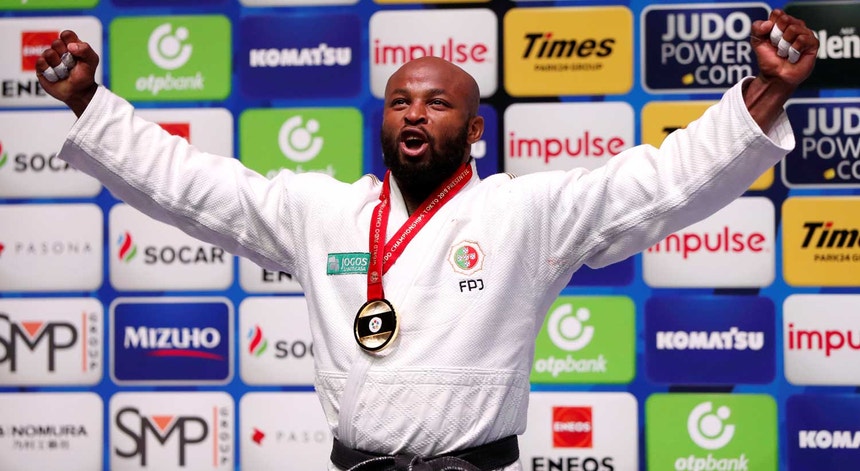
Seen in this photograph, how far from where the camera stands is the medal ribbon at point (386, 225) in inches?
69.6

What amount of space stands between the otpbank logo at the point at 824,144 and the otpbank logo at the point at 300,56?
1.34 m

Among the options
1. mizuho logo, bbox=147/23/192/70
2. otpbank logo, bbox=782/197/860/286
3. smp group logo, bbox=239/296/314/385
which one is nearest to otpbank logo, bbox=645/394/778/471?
otpbank logo, bbox=782/197/860/286

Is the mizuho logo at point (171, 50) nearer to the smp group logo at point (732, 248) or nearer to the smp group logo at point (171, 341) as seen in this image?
the smp group logo at point (171, 341)

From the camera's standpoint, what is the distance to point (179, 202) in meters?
1.88

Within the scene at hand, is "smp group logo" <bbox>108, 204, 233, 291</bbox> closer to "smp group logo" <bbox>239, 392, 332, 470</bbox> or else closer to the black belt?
Result: "smp group logo" <bbox>239, 392, 332, 470</bbox>

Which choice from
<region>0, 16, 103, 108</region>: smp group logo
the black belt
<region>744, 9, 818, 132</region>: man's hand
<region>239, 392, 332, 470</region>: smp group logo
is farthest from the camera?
<region>0, 16, 103, 108</region>: smp group logo

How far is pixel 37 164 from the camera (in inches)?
124

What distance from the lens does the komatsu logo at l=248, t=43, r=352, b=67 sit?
306 centimetres

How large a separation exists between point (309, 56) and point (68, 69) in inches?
51.3

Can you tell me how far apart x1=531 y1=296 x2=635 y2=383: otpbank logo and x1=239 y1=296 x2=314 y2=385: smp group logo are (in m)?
0.72

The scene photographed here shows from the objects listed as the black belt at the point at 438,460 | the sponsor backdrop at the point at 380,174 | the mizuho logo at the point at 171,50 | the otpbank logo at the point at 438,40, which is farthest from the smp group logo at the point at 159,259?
the black belt at the point at 438,460

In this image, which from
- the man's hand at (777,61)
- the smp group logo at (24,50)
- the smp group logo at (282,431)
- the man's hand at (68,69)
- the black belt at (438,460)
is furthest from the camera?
the smp group logo at (24,50)

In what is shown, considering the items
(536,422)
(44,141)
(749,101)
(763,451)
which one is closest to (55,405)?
(44,141)

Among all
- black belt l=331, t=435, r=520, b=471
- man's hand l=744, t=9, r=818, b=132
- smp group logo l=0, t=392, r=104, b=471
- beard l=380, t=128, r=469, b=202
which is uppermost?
man's hand l=744, t=9, r=818, b=132
